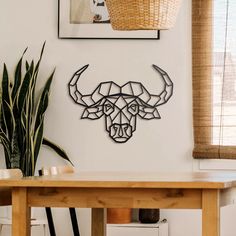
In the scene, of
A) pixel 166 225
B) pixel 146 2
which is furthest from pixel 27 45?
pixel 146 2

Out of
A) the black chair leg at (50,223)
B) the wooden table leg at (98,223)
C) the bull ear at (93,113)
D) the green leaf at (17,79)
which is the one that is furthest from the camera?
the bull ear at (93,113)

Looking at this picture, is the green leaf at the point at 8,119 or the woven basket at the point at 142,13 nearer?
the woven basket at the point at 142,13

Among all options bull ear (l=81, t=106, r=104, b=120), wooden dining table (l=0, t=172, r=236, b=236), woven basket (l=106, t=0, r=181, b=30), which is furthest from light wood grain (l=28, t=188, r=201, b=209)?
Answer: bull ear (l=81, t=106, r=104, b=120)

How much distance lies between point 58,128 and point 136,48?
2.76 feet

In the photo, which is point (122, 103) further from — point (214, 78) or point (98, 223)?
point (98, 223)

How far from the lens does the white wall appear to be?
5.30 meters

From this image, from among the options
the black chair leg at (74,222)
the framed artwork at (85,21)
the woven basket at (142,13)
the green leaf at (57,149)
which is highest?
the framed artwork at (85,21)

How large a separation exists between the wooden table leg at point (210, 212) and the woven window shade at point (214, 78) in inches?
93.8

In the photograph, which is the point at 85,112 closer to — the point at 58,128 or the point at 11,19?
the point at 58,128

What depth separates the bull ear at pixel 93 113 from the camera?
5.34 m

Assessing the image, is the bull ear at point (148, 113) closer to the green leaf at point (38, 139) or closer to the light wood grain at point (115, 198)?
the green leaf at point (38, 139)

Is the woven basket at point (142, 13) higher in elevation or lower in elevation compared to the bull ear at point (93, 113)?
higher

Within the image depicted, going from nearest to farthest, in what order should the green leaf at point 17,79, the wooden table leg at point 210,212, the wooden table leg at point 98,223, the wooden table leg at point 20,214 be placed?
the wooden table leg at point 210,212 < the wooden table leg at point 20,214 < the wooden table leg at point 98,223 < the green leaf at point 17,79

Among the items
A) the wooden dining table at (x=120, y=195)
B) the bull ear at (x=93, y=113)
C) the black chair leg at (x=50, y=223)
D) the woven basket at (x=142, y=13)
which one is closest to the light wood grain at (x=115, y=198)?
the wooden dining table at (x=120, y=195)
